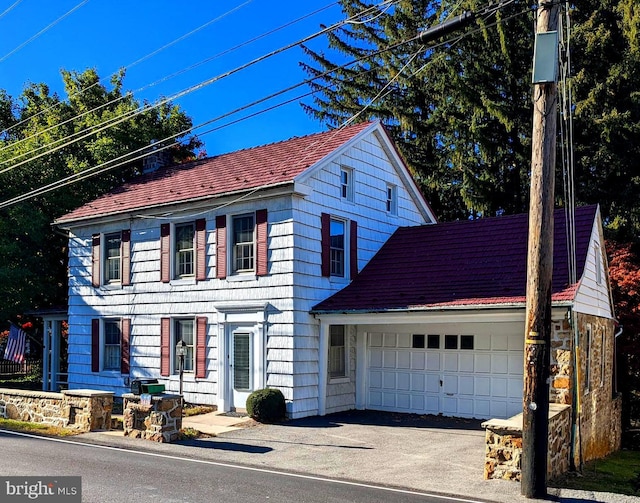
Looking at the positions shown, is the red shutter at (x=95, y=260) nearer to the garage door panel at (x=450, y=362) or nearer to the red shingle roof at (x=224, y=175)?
the red shingle roof at (x=224, y=175)

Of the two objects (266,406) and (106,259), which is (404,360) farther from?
(106,259)

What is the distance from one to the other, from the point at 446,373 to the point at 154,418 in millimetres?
7554

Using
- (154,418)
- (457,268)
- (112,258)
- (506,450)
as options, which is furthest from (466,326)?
(112,258)

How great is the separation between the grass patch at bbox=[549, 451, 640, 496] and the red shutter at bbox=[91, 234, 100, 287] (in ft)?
49.1

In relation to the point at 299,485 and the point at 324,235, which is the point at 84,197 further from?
the point at 299,485

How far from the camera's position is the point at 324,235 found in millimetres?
17891

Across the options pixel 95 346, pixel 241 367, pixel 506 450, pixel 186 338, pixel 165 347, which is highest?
pixel 186 338

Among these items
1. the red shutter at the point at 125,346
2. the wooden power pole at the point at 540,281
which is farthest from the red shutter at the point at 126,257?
the wooden power pole at the point at 540,281

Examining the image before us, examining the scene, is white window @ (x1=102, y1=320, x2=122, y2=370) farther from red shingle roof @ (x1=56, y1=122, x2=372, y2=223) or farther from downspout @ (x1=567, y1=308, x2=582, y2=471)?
downspout @ (x1=567, y1=308, x2=582, y2=471)

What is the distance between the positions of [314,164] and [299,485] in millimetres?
9451

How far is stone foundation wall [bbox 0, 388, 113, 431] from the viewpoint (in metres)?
14.8

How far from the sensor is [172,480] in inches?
380

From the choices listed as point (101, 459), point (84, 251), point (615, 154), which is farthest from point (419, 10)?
point (101, 459)

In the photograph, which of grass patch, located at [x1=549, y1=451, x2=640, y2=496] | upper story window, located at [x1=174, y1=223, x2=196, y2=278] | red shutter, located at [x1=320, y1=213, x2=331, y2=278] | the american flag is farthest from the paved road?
the american flag
